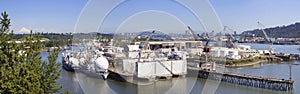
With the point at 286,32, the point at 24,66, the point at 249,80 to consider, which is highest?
the point at 286,32

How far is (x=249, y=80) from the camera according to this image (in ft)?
26.6

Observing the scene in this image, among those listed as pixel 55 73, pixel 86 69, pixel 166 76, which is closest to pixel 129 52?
pixel 86 69

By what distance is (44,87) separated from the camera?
274cm

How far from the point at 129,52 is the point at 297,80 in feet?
21.5

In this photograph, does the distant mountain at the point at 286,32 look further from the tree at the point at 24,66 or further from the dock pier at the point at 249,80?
the tree at the point at 24,66

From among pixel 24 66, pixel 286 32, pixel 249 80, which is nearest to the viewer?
pixel 24 66

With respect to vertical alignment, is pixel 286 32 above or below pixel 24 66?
above

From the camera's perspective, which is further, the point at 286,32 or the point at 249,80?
the point at 286,32

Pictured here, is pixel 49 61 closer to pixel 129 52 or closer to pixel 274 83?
pixel 274 83

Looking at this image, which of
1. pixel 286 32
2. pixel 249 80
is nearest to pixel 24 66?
pixel 249 80

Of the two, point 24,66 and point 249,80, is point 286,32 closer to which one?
point 249,80

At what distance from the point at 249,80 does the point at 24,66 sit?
7.12 m

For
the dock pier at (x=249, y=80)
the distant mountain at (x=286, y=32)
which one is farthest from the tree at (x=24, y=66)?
the distant mountain at (x=286, y=32)

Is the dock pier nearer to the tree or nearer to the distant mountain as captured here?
the tree
